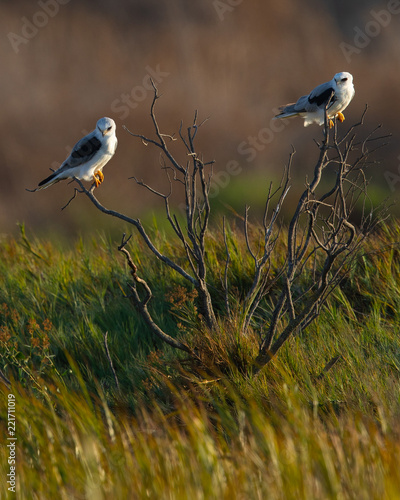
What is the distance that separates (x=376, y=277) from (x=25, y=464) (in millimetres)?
2520

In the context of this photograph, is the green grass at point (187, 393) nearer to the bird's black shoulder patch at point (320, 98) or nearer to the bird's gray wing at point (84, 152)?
the bird's gray wing at point (84, 152)

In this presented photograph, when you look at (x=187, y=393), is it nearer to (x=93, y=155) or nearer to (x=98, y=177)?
(x=98, y=177)

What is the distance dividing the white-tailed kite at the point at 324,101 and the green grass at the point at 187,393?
926 mm

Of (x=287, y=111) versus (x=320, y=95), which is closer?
(x=320, y=95)

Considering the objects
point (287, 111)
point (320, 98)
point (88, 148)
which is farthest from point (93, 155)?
point (320, 98)

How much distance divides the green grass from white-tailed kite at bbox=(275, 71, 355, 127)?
926 mm

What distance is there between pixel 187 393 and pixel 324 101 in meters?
2.15

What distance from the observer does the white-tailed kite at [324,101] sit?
12.6ft

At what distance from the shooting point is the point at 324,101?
407 cm

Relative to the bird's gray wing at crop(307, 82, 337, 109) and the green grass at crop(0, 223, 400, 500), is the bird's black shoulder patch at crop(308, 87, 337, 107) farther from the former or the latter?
the green grass at crop(0, 223, 400, 500)

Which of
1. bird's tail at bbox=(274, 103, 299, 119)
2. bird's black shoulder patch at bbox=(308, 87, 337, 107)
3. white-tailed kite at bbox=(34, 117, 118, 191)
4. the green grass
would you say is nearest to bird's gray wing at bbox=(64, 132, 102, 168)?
white-tailed kite at bbox=(34, 117, 118, 191)

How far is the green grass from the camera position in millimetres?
1802

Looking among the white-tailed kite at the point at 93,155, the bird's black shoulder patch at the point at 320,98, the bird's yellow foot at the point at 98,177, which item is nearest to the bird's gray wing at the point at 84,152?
the white-tailed kite at the point at 93,155

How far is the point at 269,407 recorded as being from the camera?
2.67 metres
